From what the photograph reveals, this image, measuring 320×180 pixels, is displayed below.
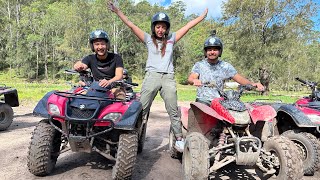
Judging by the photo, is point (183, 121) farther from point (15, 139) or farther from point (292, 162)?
point (15, 139)

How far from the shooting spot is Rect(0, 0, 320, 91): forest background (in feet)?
88.1

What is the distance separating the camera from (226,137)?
12.0 ft

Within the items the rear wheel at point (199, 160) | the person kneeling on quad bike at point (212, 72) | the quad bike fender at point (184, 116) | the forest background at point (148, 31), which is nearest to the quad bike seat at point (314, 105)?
the person kneeling on quad bike at point (212, 72)

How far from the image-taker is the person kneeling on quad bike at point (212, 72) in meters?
4.43

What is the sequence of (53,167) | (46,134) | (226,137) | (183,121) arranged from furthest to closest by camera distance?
(183,121) → (53,167) → (46,134) → (226,137)

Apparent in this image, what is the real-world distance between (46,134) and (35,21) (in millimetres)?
49673

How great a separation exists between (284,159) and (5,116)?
6.68 m

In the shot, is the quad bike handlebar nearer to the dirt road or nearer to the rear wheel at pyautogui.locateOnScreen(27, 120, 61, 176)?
the dirt road

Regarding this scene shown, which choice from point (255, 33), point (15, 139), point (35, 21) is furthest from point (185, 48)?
point (15, 139)

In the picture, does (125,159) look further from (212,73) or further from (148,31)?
(148,31)

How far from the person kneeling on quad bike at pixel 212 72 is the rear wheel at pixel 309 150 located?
1170 millimetres

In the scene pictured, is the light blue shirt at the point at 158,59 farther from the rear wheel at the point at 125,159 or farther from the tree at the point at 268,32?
the tree at the point at 268,32

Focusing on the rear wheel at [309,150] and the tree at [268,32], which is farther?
the tree at [268,32]

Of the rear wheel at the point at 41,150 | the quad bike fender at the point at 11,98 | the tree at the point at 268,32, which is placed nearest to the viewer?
the rear wheel at the point at 41,150
